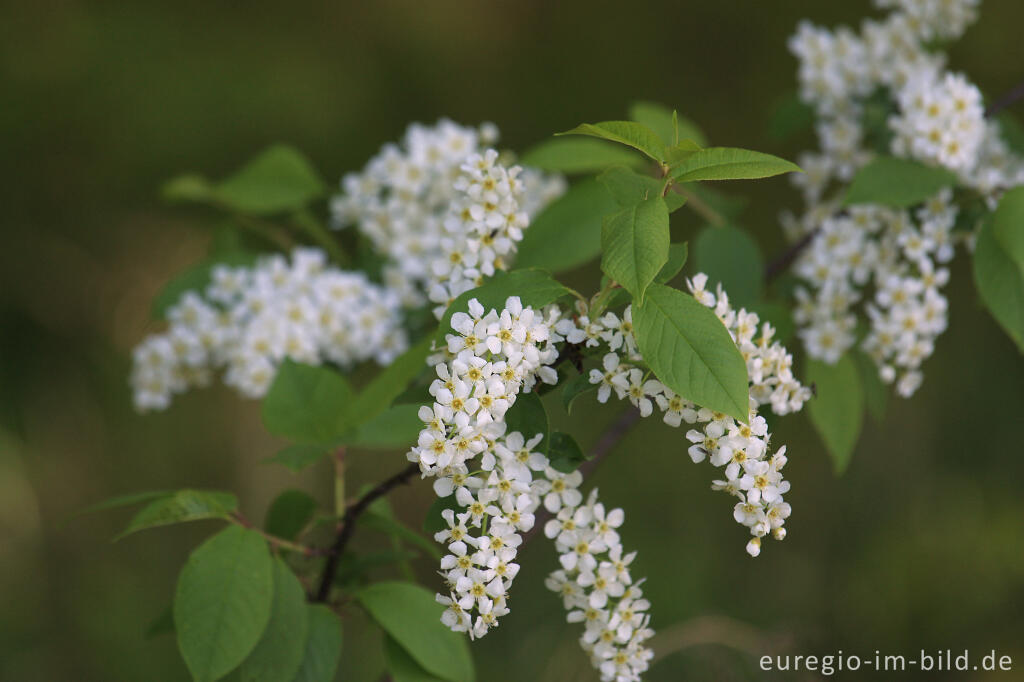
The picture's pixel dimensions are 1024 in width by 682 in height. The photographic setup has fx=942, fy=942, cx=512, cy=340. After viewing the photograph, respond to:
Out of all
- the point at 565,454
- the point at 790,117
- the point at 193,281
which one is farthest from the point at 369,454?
the point at 565,454

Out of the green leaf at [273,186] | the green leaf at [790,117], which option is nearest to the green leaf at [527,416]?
the green leaf at [273,186]

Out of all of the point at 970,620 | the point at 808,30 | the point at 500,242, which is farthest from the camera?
the point at 970,620

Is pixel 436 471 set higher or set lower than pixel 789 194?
lower

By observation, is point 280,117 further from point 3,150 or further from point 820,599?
point 820,599

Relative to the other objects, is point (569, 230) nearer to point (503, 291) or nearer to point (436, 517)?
point (503, 291)

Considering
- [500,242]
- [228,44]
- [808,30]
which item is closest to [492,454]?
[500,242]

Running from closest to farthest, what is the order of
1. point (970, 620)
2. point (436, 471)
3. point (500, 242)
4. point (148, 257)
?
point (436, 471) < point (500, 242) < point (970, 620) < point (148, 257)

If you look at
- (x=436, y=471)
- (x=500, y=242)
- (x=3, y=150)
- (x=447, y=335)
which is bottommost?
(x=436, y=471)

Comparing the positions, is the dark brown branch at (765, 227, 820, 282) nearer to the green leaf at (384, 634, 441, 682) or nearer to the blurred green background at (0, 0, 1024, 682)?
the green leaf at (384, 634, 441, 682)
